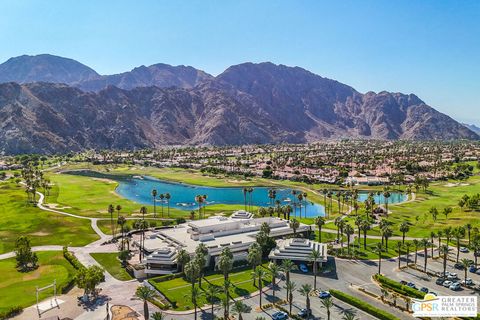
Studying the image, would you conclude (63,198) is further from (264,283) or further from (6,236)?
(264,283)

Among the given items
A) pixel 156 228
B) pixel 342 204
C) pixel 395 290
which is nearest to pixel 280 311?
pixel 395 290

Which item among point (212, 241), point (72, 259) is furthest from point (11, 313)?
point (212, 241)

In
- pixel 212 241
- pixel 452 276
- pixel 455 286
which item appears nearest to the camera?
pixel 455 286

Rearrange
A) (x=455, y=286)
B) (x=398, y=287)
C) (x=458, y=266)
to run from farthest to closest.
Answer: (x=458, y=266) → (x=455, y=286) → (x=398, y=287)

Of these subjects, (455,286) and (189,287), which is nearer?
(455,286)

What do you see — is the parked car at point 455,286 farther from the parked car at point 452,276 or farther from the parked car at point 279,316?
the parked car at point 279,316

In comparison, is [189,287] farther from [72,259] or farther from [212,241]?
[72,259]
